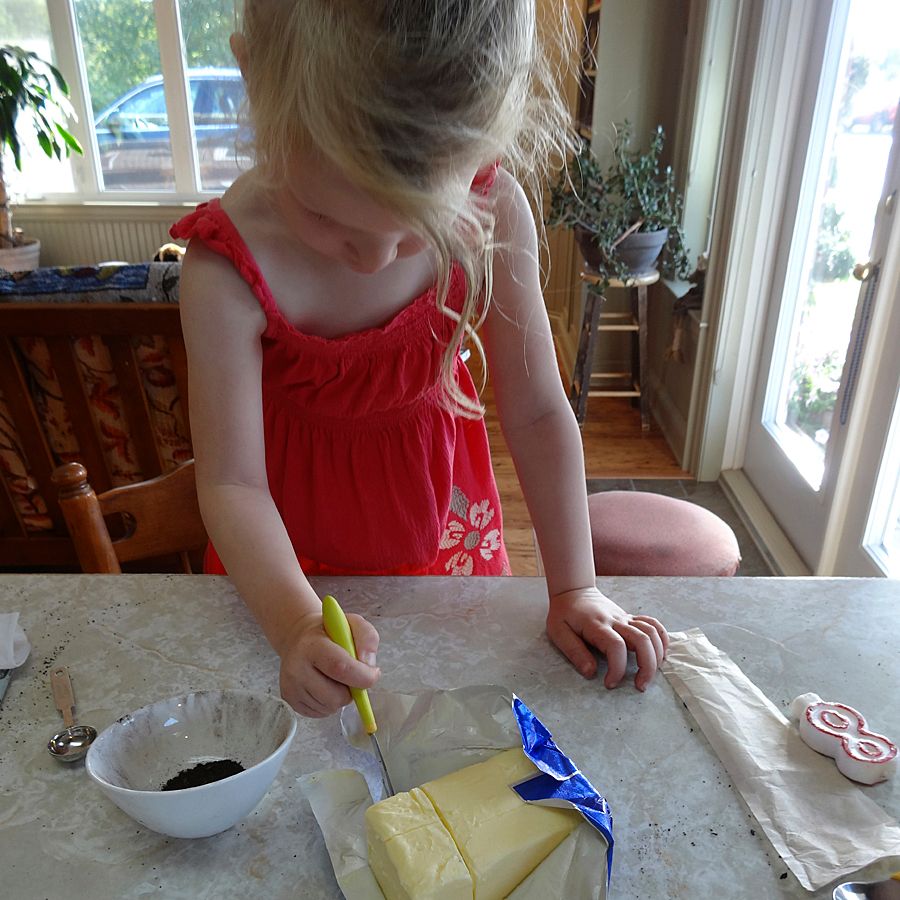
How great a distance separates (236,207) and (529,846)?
0.58 meters

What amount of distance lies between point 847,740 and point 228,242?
64 centimetres

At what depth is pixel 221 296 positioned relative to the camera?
0.71 meters

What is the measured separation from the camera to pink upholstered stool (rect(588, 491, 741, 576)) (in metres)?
1.37

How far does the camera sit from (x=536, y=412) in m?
0.85

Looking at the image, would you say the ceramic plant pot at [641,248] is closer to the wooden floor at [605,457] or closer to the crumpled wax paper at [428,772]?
the wooden floor at [605,457]

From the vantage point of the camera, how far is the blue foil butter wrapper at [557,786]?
19.6 inches

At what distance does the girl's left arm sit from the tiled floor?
5.00 ft

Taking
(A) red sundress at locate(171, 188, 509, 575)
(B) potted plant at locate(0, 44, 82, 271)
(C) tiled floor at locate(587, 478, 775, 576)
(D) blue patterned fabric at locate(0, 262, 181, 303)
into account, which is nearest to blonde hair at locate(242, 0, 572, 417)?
(A) red sundress at locate(171, 188, 509, 575)

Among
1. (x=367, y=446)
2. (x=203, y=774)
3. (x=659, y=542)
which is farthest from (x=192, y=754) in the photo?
(x=659, y=542)

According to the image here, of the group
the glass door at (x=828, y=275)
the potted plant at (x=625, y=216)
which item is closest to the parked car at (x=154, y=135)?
the potted plant at (x=625, y=216)

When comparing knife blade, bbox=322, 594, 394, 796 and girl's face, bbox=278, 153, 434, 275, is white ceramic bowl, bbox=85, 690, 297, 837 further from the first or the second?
girl's face, bbox=278, 153, 434, 275

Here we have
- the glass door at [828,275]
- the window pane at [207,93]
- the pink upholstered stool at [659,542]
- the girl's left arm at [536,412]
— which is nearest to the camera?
the girl's left arm at [536,412]

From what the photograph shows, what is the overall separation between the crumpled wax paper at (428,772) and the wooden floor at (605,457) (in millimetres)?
1618

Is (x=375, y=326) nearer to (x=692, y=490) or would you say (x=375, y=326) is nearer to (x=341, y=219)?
(x=341, y=219)
